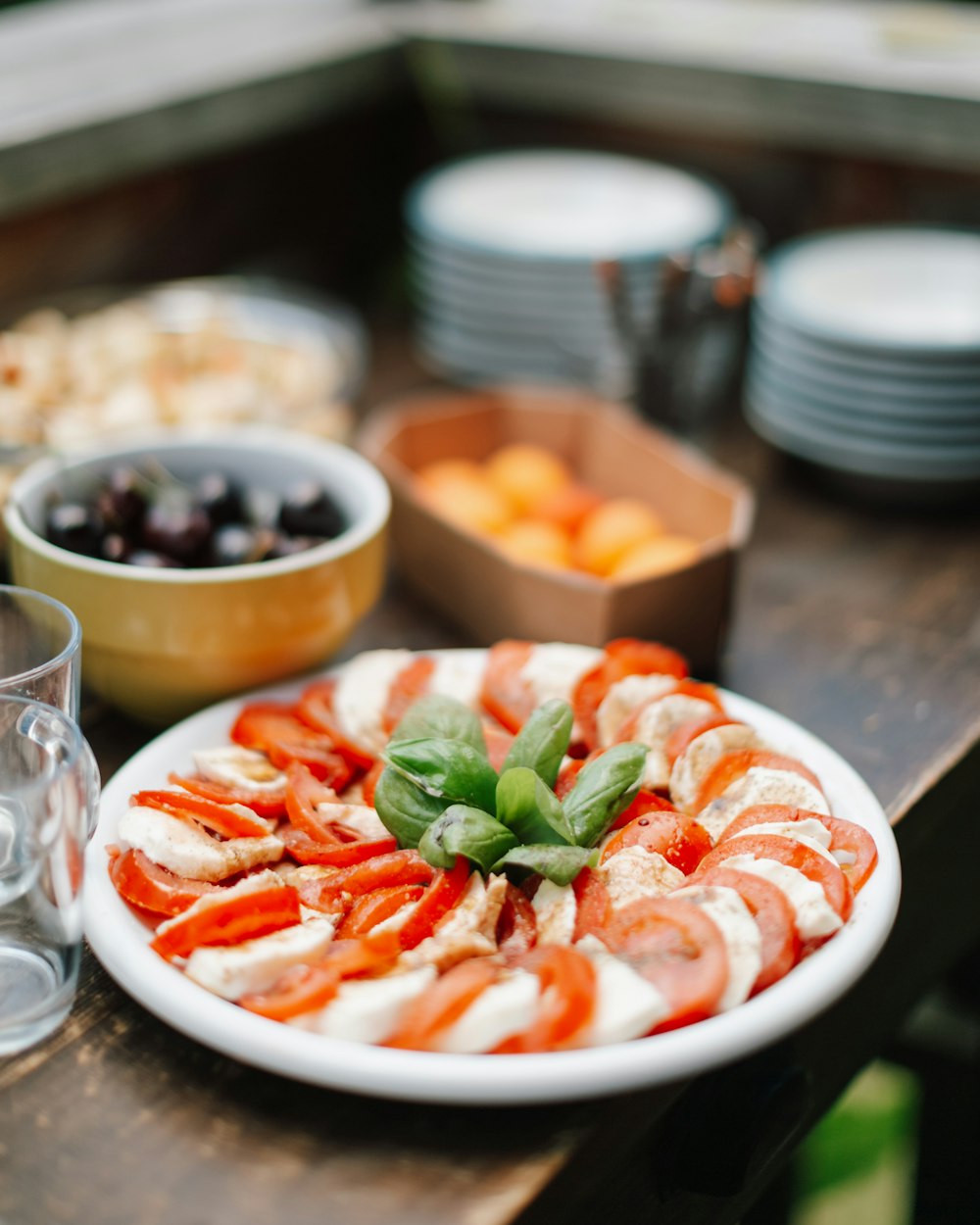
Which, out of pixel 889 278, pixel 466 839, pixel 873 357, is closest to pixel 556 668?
pixel 466 839

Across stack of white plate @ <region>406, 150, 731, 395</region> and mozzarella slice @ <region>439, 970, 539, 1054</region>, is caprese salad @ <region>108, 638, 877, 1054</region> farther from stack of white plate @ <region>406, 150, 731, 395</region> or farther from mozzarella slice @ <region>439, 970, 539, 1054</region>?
stack of white plate @ <region>406, 150, 731, 395</region>

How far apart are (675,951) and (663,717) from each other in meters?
0.24

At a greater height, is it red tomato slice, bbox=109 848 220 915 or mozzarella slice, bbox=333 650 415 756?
red tomato slice, bbox=109 848 220 915

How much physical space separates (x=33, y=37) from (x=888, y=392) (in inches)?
46.7

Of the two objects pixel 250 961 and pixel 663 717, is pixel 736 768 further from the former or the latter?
pixel 250 961

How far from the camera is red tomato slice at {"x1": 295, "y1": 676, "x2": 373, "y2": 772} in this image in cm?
99

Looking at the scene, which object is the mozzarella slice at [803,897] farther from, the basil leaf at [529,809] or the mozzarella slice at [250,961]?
the mozzarella slice at [250,961]

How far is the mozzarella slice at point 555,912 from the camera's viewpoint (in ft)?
2.58

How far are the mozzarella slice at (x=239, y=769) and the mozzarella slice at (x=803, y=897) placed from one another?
33 centimetres

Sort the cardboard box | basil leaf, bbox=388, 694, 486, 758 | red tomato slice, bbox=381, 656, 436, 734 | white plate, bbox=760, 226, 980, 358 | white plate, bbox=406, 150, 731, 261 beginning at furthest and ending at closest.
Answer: white plate, bbox=406, 150, 731, 261
white plate, bbox=760, 226, 980, 358
the cardboard box
red tomato slice, bbox=381, 656, 436, 734
basil leaf, bbox=388, 694, 486, 758

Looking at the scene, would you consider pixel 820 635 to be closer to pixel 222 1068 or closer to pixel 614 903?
pixel 614 903

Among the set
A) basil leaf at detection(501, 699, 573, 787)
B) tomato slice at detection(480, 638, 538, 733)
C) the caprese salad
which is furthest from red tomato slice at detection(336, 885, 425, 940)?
tomato slice at detection(480, 638, 538, 733)

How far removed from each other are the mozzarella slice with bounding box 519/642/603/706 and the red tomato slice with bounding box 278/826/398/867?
0.62ft

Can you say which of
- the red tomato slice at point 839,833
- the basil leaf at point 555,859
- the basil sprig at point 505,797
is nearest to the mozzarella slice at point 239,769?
the basil sprig at point 505,797
